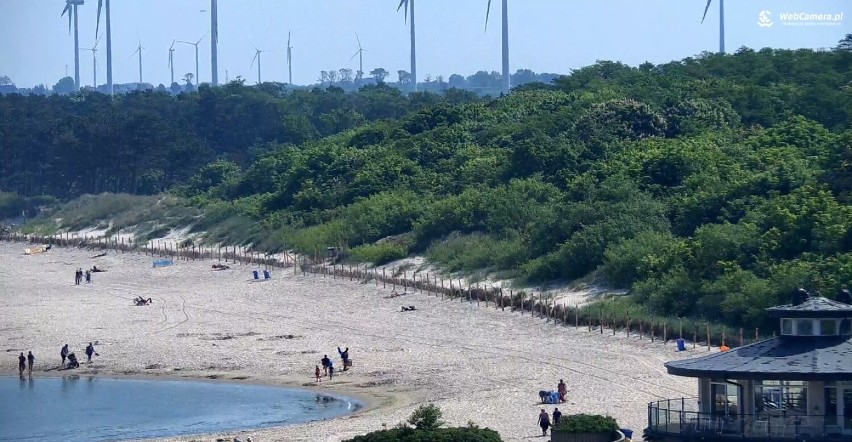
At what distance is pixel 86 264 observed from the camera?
87688 millimetres

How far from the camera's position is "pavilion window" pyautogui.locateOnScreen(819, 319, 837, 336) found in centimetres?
2780

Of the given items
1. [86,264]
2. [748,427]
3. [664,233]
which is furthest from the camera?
[86,264]

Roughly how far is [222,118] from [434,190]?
7308 cm

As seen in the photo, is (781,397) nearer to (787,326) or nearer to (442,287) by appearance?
(787,326)

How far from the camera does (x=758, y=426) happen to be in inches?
1068

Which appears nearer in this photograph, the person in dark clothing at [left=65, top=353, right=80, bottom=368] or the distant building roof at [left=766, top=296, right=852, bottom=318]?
the distant building roof at [left=766, top=296, right=852, bottom=318]

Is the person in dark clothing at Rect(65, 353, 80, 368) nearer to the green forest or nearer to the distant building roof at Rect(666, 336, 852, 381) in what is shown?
the green forest

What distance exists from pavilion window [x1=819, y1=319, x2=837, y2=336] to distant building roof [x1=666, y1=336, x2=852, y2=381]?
75mm

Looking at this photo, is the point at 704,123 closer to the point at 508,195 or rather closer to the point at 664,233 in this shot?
the point at 508,195

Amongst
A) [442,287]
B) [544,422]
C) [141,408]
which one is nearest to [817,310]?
[544,422]

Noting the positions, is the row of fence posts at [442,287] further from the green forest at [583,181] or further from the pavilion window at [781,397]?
the pavilion window at [781,397]

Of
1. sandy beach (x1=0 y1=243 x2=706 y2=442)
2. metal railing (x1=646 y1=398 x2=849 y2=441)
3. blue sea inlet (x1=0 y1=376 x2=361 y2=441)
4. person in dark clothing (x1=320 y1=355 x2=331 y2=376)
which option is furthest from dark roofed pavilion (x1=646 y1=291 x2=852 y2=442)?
person in dark clothing (x1=320 y1=355 x2=331 y2=376)

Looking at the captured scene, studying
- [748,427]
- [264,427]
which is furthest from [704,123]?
[748,427]

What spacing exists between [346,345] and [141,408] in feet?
29.8
